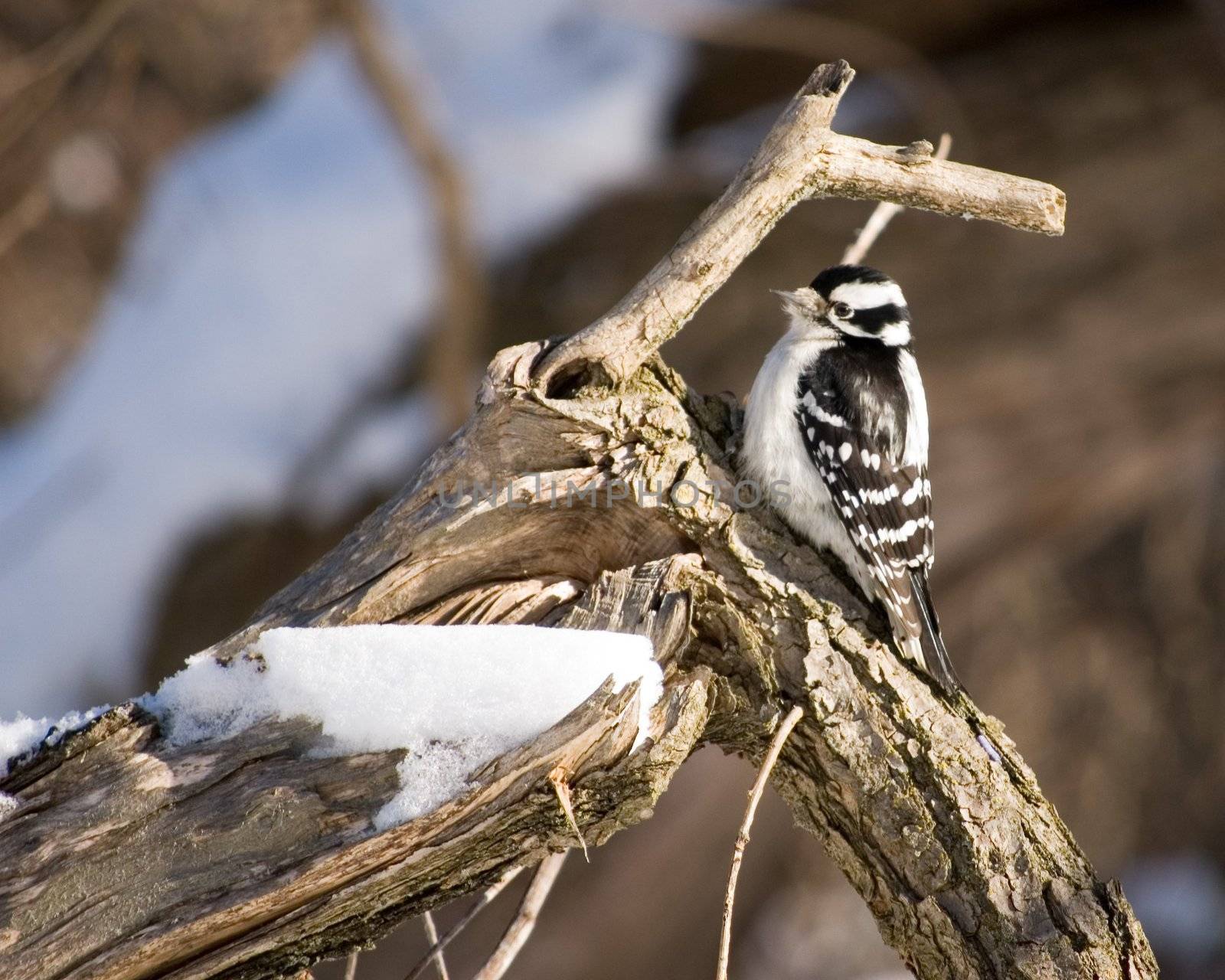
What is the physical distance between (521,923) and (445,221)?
4.21 meters

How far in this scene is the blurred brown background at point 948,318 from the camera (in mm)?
5512

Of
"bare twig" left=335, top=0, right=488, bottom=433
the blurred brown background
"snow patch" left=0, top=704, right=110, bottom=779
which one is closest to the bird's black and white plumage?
"snow patch" left=0, top=704, right=110, bottom=779

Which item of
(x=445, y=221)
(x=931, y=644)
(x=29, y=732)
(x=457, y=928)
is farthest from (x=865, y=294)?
(x=445, y=221)

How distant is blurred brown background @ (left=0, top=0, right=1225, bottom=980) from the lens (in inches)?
217

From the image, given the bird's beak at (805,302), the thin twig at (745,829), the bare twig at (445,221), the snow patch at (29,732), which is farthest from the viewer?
the bare twig at (445,221)

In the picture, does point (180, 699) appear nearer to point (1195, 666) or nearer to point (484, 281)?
point (484, 281)

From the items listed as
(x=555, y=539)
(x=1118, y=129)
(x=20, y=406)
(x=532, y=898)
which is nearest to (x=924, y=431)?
(x=555, y=539)

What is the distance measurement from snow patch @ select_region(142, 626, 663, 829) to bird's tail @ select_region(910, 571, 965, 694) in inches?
30.3

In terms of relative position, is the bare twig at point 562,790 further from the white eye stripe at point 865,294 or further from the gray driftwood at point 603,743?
the white eye stripe at point 865,294

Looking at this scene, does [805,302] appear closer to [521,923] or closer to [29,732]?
[521,923]

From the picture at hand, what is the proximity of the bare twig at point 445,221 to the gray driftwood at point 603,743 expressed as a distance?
11.2 feet

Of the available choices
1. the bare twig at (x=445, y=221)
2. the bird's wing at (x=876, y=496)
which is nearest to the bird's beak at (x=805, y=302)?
the bird's wing at (x=876, y=496)

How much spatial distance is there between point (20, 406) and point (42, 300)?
25.4 inches

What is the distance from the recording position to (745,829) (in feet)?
7.08
